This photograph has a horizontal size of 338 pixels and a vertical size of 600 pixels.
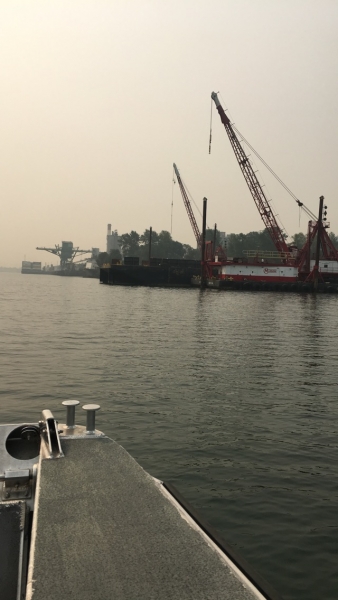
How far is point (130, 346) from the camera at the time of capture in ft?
79.3

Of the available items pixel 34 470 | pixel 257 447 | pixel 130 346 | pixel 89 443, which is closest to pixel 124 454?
pixel 89 443

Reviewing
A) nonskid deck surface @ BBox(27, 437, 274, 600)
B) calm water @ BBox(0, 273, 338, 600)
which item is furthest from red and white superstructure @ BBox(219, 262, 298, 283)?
nonskid deck surface @ BBox(27, 437, 274, 600)

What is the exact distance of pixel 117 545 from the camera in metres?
4.11

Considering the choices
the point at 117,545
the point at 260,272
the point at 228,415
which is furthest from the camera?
the point at 260,272

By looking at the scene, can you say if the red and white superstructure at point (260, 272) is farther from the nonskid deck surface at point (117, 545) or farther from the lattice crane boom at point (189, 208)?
the nonskid deck surface at point (117, 545)

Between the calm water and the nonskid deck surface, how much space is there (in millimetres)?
2237

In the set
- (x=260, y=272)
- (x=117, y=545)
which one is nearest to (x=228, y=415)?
(x=117, y=545)

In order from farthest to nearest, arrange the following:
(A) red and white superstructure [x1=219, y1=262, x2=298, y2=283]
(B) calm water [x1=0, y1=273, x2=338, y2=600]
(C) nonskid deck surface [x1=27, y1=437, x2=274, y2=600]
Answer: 1. (A) red and white superstructure [x1=219, y1=262, x2=298, y2=283]
2. (B) calm water [x1=0, y1=273, x2=338, y2=600]
3. (C) nonskid deck surface [x1=27, y1=437, x2=274, y2=600]

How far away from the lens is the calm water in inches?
276

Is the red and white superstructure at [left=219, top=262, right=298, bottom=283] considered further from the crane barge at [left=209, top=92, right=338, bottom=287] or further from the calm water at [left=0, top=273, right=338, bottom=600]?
the calm water at [left=0, top=273, right=338, bottom=600]

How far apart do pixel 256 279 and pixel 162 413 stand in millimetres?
78570

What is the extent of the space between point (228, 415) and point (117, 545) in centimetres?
893

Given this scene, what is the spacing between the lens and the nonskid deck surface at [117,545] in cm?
356

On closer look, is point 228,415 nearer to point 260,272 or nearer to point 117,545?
point 117,545
